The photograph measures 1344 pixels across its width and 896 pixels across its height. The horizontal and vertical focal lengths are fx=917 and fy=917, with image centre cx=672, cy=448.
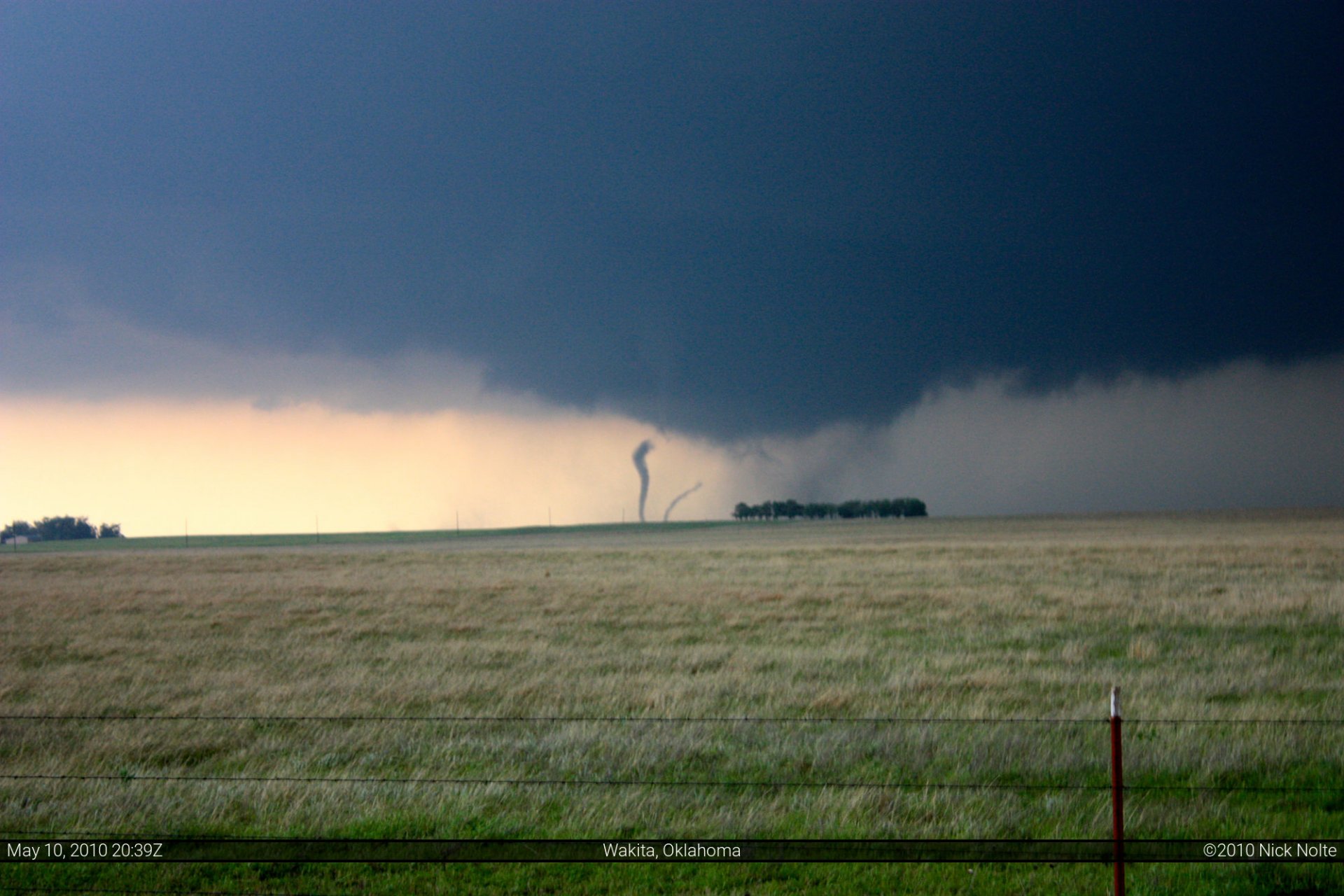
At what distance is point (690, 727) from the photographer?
41.9 ft

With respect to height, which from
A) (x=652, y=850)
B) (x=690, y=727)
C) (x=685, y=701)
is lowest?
(x=685, y=701)

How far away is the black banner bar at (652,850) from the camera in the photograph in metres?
7.44

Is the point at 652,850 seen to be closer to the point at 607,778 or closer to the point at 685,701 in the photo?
the point at 607,778

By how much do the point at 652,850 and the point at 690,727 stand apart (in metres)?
5.43

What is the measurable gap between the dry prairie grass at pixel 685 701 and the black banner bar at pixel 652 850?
485 mm

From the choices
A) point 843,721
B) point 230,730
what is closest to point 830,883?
point 843,721

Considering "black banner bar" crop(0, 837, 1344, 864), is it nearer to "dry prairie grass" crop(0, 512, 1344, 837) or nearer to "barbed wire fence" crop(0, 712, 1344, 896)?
"barbed wire fence" crop(0, 712, 1344, 896)

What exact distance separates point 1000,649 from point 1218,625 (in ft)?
23.1

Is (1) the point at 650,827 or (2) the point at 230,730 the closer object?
Result: (1) the point at 650,827

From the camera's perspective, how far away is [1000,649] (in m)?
20.3

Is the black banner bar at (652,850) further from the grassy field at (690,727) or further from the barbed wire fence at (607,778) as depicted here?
the barbed wire fence at (607,778)

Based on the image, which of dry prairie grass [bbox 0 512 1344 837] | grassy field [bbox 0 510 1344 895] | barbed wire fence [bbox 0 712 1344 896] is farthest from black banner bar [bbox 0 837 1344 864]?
dry prairie grass [bbox 0 512 1344 837]

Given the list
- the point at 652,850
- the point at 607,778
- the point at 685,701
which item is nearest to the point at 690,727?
the point at 685,701

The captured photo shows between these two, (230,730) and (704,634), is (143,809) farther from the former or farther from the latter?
(704,634)
